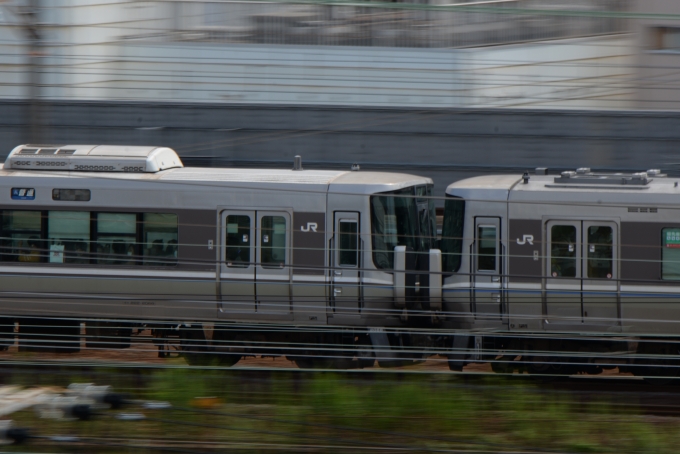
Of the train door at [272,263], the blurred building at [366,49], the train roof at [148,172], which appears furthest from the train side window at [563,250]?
the train door at [272,263]

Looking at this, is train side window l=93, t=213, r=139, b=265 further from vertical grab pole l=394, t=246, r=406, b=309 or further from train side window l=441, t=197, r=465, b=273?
train side window l=441, t=197, r=465, b=273

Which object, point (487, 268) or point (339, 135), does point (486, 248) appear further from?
point (339, 135)

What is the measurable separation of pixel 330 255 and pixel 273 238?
662 mm

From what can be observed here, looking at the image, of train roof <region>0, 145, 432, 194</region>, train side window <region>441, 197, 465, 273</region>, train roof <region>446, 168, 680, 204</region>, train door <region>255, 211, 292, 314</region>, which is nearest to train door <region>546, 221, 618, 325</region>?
train roof <region>446, 168, 680, 204</region>

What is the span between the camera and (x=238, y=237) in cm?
862

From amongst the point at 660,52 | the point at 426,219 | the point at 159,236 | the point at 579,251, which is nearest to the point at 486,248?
the point at 579,251

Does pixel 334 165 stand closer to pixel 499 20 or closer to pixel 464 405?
pixel 499 20

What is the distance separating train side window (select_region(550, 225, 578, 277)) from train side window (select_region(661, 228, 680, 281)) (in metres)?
0.85

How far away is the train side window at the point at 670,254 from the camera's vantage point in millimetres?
7926

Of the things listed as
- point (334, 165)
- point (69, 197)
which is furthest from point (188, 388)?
point (334, 165)

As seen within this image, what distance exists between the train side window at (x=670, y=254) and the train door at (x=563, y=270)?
807mm

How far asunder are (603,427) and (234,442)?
6.54ft

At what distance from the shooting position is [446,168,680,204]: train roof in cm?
810

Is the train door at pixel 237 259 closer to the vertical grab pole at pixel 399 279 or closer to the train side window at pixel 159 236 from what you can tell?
the train side window at pixel 159 236
